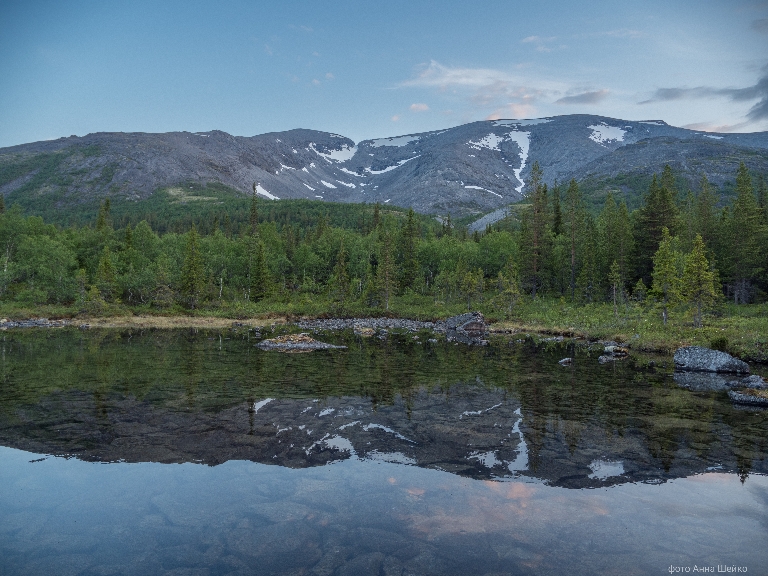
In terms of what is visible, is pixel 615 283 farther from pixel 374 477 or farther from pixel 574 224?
pixel 374 477

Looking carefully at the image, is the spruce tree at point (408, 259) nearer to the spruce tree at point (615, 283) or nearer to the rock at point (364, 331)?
the rock at point (364, 331)

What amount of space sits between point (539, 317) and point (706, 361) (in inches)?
1216

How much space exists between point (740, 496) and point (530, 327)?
4638cm

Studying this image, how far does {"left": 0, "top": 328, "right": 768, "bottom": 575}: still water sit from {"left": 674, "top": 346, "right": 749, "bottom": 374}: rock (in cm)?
867

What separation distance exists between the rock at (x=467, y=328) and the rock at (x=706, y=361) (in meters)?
19.0

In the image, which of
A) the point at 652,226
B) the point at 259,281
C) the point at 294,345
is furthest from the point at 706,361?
the point at 259,281

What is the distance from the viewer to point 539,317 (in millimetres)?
62125

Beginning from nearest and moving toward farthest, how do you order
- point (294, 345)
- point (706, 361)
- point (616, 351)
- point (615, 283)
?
point (706, 361), point (616, 351), point (294, 345), point (615, 283)

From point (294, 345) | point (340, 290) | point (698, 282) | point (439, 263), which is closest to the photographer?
point (294, 345)

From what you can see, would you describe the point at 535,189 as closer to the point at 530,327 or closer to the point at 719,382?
the point at 530,327

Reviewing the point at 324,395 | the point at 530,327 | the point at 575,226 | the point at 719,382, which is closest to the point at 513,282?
the point at 530,327

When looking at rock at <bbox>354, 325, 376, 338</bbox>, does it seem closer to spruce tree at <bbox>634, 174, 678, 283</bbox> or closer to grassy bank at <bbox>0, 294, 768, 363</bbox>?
grassy bank at <bbox>0, 294, 768, 363</bbox>

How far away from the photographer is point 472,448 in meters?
15.6

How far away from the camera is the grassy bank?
38375 mm
